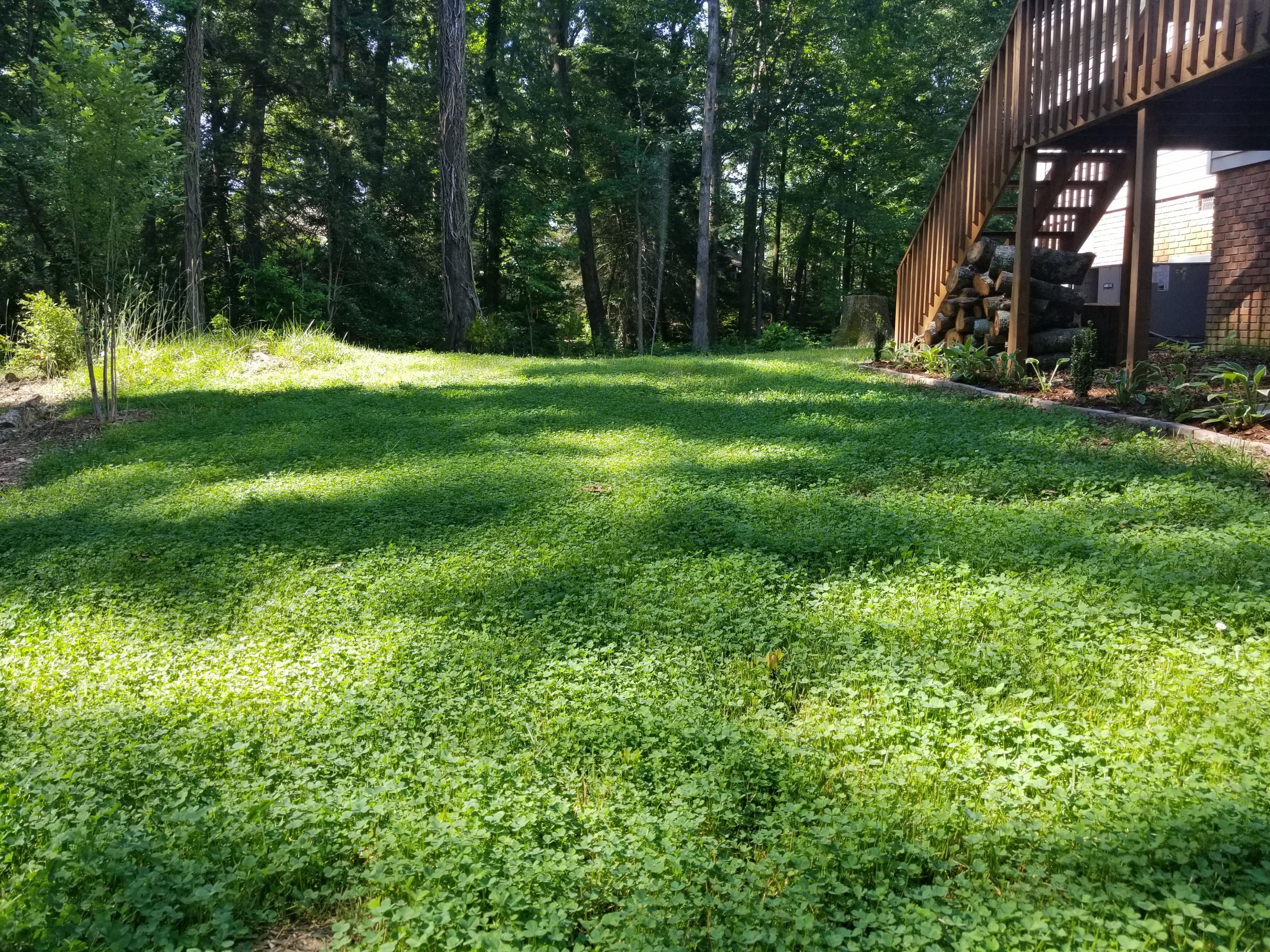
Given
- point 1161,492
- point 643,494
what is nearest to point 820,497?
point 643,494

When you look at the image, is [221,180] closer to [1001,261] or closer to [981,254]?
[981,254]

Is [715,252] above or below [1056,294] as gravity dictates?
above

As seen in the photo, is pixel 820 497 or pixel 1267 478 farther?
pixel 820 497

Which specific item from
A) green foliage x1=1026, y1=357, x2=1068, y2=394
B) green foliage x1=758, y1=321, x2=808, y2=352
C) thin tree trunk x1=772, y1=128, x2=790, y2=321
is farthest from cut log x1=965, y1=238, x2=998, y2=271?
thin tree trunk x1=772, y1=128, x2=790, y2=321

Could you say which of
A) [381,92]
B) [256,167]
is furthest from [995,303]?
[381,92]

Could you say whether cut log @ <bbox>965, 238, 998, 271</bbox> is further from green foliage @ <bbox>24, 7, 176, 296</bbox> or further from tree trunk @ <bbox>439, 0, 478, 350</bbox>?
tree trunk @ <bbox>439, 0, 478, 350</bbox>

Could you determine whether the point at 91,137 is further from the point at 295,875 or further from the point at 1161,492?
the point at 1161,492

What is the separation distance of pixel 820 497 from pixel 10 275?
2288 cm

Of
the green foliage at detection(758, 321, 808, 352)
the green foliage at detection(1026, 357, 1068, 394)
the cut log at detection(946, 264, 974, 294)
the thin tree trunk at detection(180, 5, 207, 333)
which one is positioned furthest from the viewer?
the green foliage at detection(758, 321, 808, 352)

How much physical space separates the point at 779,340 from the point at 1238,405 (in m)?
18.4

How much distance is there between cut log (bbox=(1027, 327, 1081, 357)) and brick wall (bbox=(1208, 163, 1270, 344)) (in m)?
3.31

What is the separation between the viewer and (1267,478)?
5.28 m

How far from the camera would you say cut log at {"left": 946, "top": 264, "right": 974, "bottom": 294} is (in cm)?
1138

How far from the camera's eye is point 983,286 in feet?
35.9
